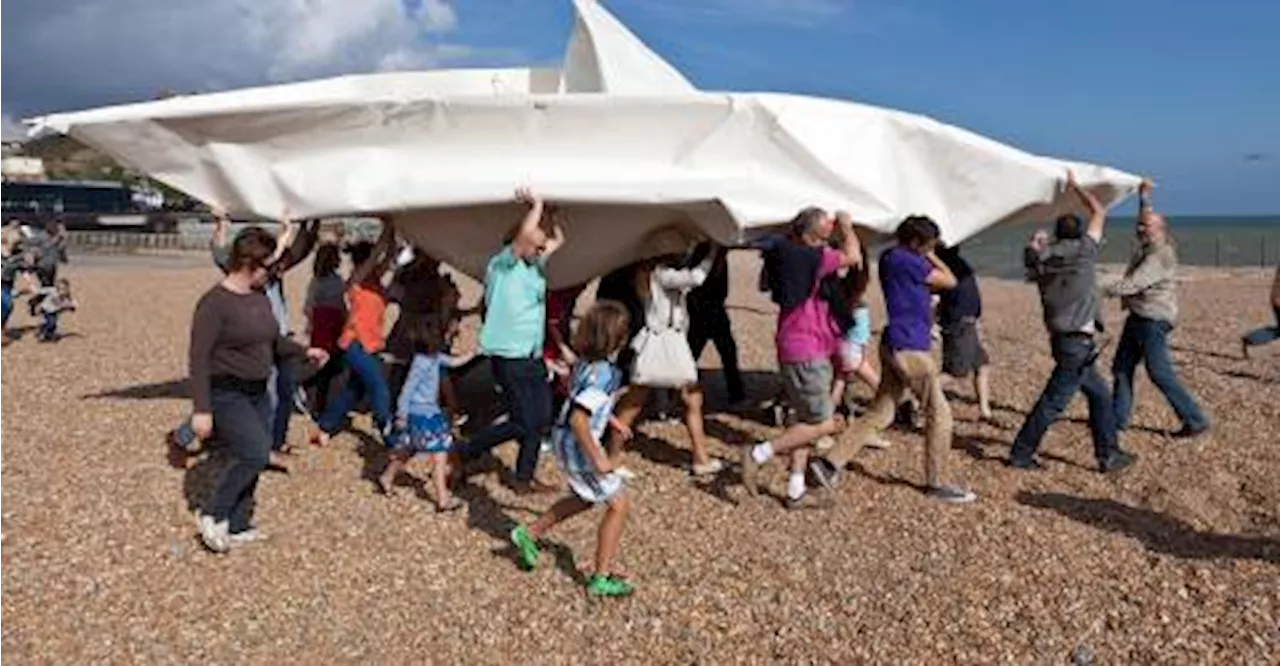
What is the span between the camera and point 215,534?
19.5ft

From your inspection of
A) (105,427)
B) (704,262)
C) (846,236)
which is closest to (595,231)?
(704,262)

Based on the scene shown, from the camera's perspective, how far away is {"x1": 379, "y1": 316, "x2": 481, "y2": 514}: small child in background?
677 cm

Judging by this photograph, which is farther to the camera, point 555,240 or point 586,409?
point 555,240

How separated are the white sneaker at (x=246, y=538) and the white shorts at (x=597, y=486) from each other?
1.86 meters

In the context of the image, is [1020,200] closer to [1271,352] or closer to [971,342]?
[971,342]

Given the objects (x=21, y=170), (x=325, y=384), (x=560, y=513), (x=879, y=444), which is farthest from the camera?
(x=21, y=170)

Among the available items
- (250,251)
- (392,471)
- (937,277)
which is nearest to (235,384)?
(250,251)

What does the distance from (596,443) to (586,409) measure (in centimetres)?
16

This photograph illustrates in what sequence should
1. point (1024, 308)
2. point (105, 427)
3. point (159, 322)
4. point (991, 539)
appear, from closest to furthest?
point (991, 539)
point (105, 427)
point (159, 322)
point (1024, 308)

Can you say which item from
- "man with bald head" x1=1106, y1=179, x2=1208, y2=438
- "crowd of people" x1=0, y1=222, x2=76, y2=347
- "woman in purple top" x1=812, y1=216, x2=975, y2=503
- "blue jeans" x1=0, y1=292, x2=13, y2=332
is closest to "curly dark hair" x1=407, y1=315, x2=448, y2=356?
"woman in purple top" x1=812, y1=216, x2=975, y2=503

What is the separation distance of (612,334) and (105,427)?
5061 millimetres

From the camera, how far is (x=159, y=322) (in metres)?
18.1

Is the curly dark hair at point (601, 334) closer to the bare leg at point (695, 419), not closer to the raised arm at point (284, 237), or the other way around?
the bare leg at point (695, 419)

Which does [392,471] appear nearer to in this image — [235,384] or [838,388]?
[235,384]
